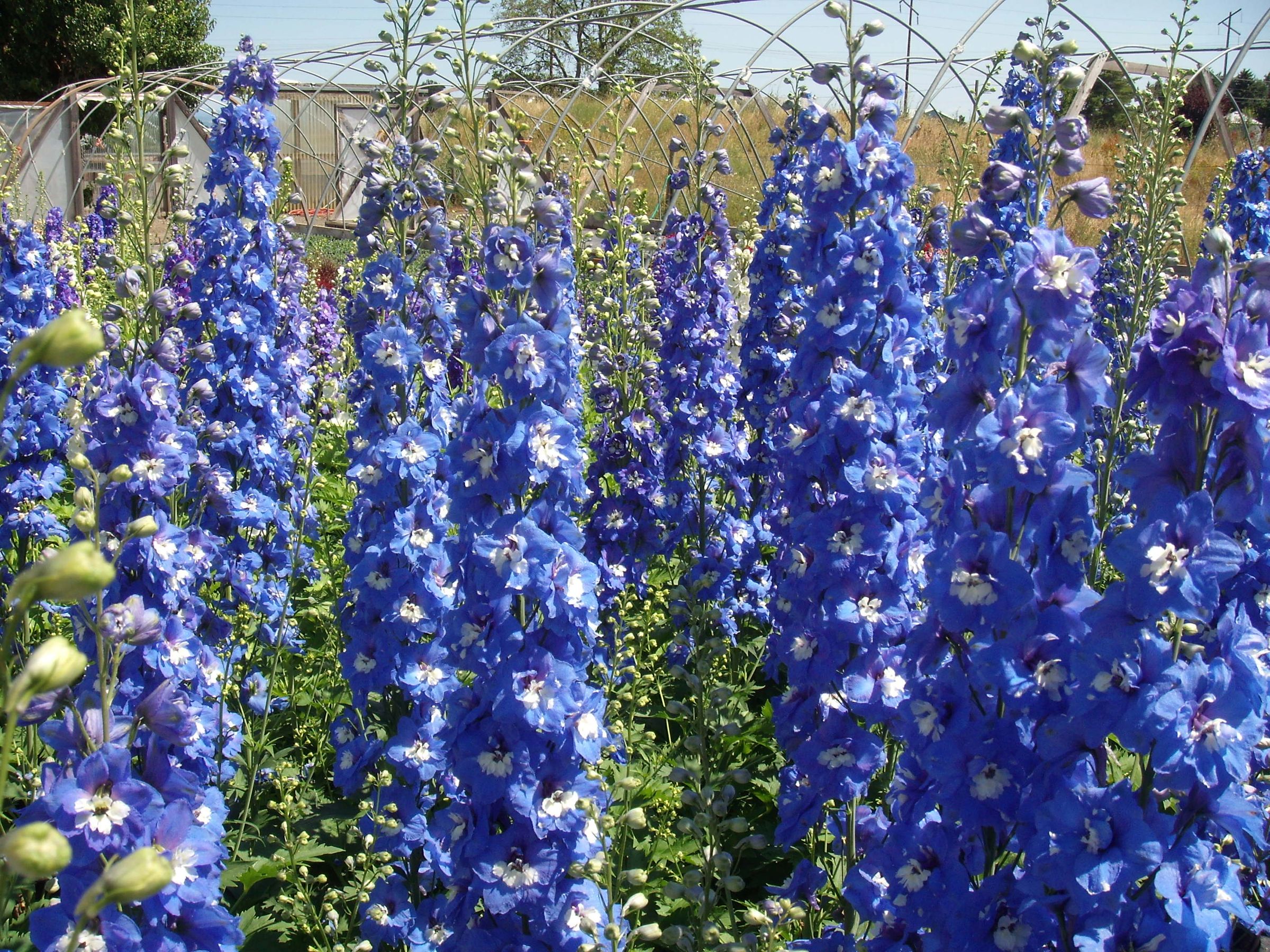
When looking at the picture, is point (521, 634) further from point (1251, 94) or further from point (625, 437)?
point (1251, 94)

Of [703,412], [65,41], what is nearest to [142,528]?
[703,412]

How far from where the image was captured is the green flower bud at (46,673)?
3.12ft

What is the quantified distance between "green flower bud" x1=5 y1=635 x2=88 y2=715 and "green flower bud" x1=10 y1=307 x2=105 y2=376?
10.8 inches

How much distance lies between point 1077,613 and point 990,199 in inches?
42.0

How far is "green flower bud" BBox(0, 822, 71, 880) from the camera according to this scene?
946 millimetres

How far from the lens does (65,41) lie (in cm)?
2931

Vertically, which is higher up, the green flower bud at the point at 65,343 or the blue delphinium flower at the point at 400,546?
the green flower bud at the point at 65,343

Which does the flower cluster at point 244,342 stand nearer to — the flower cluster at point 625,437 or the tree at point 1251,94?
the flower cluster at point 625,437

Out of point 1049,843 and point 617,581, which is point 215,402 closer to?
point 617,581

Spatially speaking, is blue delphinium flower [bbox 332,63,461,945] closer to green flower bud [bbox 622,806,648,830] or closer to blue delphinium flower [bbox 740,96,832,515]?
green flower bud [bbox 622,806,648,830]

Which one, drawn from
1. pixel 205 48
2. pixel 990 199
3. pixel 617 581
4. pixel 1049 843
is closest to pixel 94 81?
pixel 617 581

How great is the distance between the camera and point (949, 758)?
201cm

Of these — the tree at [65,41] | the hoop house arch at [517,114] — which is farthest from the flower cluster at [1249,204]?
the tree at [65,41]

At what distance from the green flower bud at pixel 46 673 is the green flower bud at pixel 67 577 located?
69 millimetres
